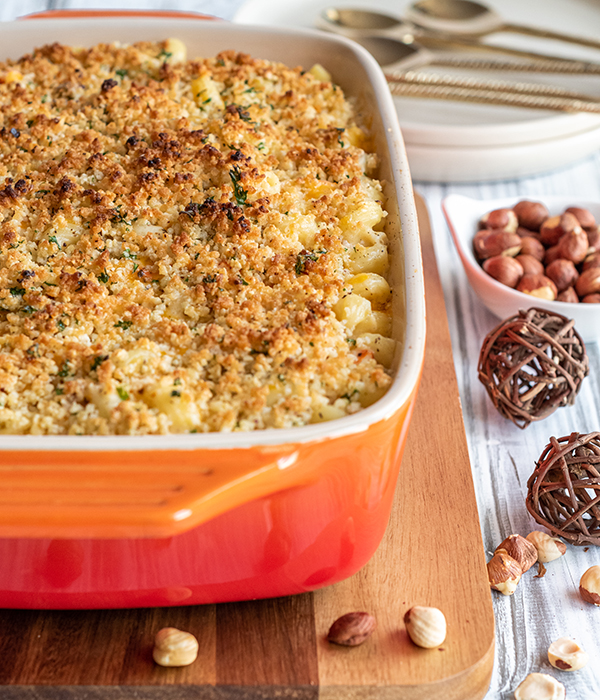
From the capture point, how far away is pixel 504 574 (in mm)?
1495

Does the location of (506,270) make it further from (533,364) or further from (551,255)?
(533,364)

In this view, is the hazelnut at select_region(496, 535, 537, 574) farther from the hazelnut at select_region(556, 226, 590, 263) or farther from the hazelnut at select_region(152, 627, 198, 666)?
the hazelnut at select_region(556, 226, 590, 263)

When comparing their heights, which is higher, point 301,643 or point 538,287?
point 538,287

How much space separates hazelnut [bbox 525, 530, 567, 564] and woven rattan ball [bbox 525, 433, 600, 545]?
0.9 inches

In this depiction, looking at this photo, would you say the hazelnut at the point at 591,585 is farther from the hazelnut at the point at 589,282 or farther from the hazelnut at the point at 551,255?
the hazelnut at the point at 551,255

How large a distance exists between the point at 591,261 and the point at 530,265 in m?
0.15

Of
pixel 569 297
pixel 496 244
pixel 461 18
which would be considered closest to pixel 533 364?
pixel 569 297

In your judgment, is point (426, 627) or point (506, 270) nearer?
point (426, 627)

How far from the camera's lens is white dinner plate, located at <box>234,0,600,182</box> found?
2393 millimetres

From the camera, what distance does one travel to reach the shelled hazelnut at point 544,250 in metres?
2.00

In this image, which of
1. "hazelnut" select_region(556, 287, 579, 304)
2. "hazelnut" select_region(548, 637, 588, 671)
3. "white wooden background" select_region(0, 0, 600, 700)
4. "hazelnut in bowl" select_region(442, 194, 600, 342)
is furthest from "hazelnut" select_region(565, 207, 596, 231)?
"hazelnut" select_region(548, 637, 588, 671)

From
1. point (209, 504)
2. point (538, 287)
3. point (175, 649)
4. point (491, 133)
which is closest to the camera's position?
point (209, 504)

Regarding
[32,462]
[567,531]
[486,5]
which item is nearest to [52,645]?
[32,462]

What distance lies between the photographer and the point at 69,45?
80.4 inches
